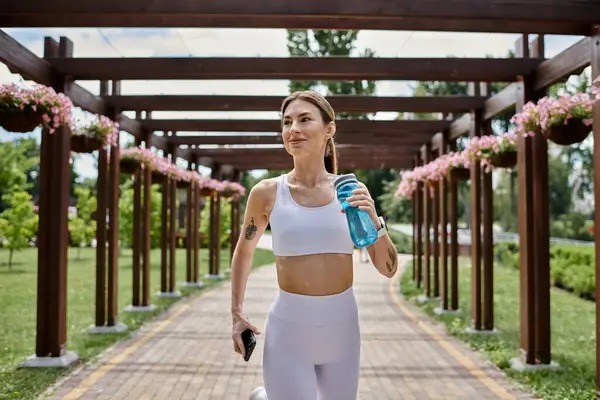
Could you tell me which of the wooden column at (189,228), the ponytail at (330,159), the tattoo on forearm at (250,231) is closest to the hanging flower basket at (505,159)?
the ponytail at (330,159)

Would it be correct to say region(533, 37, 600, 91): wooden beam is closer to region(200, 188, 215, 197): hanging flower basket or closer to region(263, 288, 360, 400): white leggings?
region(263, 288, 360, 400): white leggings

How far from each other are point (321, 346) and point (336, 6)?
10.6ft

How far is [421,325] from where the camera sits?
375 inches

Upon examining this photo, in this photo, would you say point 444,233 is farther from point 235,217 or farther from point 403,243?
point 403,243

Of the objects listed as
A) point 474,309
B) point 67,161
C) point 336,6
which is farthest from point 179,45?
point 474,309

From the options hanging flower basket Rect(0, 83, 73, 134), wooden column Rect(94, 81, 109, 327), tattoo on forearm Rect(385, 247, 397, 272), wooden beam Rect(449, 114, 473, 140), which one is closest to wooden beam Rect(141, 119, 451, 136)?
wooden beam Rect(449, 114, 473, 140)

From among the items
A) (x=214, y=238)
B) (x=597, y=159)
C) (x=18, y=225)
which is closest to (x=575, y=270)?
(x=214, y=238)

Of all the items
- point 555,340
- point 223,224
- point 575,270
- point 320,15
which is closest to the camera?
point 320,15

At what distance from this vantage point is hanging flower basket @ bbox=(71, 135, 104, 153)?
7.08 metres

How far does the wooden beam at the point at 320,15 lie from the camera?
4754 millimetres

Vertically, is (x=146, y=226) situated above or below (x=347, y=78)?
below

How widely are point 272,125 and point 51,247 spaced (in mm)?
5235

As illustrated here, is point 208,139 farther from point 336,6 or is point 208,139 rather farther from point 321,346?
point 321,346

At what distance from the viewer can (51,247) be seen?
21.5 feet
